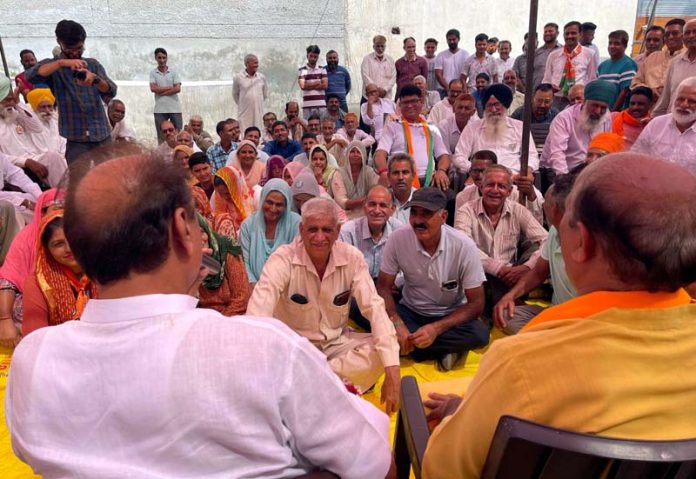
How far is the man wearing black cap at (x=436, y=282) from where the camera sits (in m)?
2.94

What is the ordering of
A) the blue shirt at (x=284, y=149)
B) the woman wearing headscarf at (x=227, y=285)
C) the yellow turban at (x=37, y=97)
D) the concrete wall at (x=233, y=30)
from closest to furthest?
the woman wearing headscarf at (x=227, y=285), the yellow turban at (x=37, y=97), the blue shirt at (x=284, y=149), the concrete wall at (x=233, y=30)

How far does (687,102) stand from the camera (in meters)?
3.99

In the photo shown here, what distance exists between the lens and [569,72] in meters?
6.67

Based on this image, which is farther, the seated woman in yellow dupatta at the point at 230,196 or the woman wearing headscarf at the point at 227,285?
the seated woman in yellow dupatta at the point at 230,196

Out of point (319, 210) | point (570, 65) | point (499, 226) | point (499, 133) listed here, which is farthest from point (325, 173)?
point (570, 65)

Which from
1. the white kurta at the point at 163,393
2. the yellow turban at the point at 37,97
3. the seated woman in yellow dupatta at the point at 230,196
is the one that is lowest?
the seated woman in yellow dupatta at the point at 230,196

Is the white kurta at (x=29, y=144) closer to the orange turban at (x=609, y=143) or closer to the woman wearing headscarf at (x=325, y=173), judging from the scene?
the woman wearing headscarf at (x=325, y=173)

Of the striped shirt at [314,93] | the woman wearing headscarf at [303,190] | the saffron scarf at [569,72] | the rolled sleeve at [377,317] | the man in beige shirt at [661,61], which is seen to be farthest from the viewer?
the striped shirt at [314,93]

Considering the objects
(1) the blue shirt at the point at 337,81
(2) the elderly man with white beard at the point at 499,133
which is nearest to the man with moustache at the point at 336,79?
(1) the blue shirt at the point at 337,81

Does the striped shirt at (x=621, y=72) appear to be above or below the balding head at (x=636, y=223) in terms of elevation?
above

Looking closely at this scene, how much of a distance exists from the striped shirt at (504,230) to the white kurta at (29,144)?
4.34 meters

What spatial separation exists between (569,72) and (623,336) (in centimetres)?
664

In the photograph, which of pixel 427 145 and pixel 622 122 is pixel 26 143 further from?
pixel 622 122

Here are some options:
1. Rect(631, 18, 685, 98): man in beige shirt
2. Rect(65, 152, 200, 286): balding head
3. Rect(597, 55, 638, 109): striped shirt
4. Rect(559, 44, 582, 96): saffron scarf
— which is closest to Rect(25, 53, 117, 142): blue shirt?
Rect(65, 152, 200, 286): balding head
